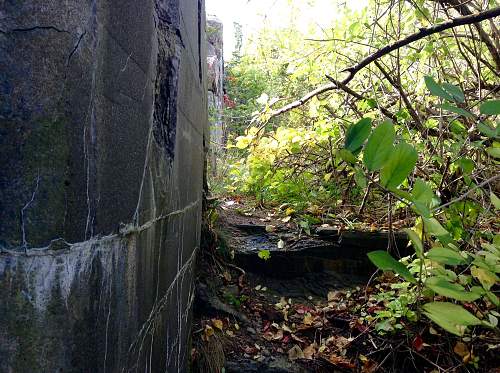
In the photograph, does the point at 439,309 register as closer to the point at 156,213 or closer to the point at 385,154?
the point at 385,154

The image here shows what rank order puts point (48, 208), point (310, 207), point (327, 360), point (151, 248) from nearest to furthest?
point (48, 208), point (151, 248), point (327, 360), point (310, 207)

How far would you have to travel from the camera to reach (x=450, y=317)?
0.91 meters

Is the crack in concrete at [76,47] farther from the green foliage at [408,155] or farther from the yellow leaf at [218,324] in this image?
the yellow leaf at [218,324]

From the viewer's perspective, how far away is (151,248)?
3.82 ft

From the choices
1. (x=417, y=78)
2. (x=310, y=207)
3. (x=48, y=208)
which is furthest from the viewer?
(x=310, y=207)

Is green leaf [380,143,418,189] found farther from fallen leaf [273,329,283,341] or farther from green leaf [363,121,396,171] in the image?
fallen leaf [273,329,283,341]

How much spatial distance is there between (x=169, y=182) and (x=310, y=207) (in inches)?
118

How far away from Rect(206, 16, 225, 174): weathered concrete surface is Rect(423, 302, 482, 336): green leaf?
5.16 metres

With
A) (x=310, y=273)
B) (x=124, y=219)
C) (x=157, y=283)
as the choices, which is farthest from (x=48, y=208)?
(x=310, y=273)

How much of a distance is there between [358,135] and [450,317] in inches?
18.1

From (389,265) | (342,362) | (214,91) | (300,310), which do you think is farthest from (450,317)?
(214,91)

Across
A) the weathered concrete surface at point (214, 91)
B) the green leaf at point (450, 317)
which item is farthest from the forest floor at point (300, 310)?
the weathered concrete surface at point (214, 91)

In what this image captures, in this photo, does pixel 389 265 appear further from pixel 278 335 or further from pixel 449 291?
pixel 278 335

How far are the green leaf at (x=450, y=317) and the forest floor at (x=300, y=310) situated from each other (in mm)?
1767
